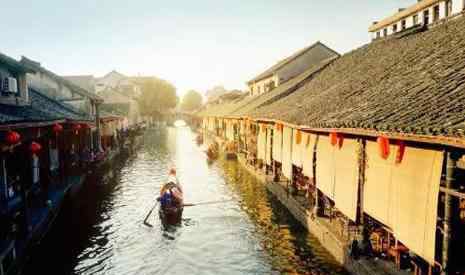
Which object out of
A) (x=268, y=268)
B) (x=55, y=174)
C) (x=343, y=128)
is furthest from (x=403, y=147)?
(x=55, y=174)

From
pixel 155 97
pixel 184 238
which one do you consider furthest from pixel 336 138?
pixel 155 97

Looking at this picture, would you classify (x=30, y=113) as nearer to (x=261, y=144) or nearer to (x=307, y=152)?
(x=307, y=152)

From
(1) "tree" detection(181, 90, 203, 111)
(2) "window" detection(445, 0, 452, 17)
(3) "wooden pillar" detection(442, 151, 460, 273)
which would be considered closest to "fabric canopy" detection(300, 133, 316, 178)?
(3) "wooden pillar" detection(442, 151, 460, 273)

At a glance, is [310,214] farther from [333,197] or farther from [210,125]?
[210,125]

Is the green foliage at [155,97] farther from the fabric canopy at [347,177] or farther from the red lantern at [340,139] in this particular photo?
the red lantern at [340,139]

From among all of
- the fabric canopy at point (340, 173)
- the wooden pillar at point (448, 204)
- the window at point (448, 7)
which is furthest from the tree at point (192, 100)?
the wooden pillar at point (448, 204)

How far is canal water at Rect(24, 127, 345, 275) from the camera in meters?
13.3

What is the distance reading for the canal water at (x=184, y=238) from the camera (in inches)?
524

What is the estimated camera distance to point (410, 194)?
335 inches

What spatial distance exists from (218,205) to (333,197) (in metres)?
8.87

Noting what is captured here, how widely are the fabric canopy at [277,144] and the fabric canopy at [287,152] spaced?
79 cm

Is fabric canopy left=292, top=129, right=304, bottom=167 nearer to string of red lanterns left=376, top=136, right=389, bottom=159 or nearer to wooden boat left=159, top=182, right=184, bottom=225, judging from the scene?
wooden boat left=159, top=182, right=184, bottom=225

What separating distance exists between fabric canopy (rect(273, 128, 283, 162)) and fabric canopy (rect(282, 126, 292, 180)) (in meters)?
0.79

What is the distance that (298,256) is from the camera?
45.3 ft
